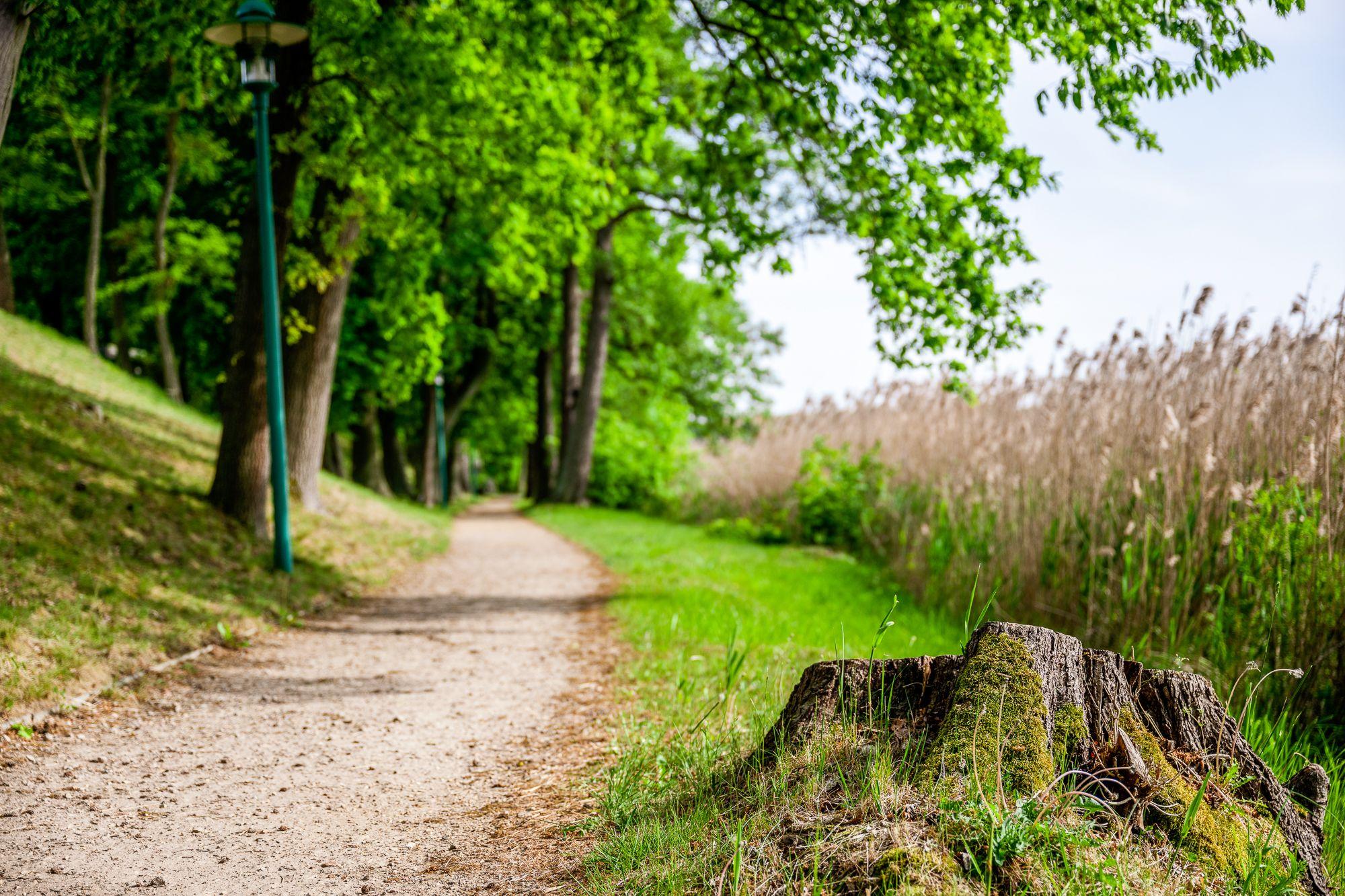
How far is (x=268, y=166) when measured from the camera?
28.4ft

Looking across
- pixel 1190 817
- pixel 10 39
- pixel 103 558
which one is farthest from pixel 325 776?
pixel 103 558

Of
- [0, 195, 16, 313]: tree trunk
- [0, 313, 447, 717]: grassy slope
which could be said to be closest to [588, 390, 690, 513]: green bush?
[0, 313, 447, 717]: grassy slope

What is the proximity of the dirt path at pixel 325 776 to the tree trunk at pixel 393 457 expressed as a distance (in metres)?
19.9

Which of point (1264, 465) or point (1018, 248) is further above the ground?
point (1018, 248)

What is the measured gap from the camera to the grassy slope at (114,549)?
5.78 metres

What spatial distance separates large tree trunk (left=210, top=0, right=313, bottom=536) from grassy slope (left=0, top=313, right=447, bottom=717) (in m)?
0.38

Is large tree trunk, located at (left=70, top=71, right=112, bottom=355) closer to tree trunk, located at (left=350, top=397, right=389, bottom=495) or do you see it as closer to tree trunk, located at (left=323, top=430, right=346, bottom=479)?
tree trunk, located at (left=323, top=430, right=346, bottom=479)

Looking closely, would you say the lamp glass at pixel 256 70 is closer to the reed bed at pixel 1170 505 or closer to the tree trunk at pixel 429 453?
the reed bed at pixel 1170 505

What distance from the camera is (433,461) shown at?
28141 mm

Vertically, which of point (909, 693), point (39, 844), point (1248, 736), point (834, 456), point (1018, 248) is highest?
point (1018, 248)

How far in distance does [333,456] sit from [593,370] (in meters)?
9.32

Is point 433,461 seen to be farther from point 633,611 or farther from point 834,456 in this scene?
point 633,611

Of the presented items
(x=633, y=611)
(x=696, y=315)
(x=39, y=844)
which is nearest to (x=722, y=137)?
(x=633, y=611)

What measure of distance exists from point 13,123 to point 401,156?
12357 millimetres
